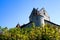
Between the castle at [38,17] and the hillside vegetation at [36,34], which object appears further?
the castle at [38,17]

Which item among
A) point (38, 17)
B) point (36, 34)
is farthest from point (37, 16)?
point (36, 34)

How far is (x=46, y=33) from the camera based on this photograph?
74.6ft

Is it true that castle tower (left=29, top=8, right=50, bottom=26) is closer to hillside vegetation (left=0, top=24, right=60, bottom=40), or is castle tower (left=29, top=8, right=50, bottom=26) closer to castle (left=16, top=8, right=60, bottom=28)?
castle (left=16, top=8, right=60, bottom=28)

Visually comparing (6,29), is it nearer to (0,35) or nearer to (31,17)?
(0,35)

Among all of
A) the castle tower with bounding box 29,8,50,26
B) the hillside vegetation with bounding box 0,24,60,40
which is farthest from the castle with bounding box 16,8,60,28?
the hillside vegetation with bounding box 0,24,60,40

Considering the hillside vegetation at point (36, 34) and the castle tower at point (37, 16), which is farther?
the castle tower at point (37, 16)

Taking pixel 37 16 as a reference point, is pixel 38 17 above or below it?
below

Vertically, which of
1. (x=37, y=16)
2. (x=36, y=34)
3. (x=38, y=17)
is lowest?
(x=36, y=34)

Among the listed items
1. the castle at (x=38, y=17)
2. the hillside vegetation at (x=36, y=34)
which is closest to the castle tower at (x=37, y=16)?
the castle at (x=38, y=17)

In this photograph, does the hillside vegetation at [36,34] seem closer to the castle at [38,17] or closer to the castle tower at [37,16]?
the castle at [38,17]

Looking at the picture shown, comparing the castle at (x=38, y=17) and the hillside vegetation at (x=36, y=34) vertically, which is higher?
the castle at (x=38, y=17)

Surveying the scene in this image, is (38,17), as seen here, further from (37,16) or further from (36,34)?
(36,34)

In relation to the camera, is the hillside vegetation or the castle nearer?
the hillside vegetation

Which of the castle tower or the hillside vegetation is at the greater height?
the castle tower
